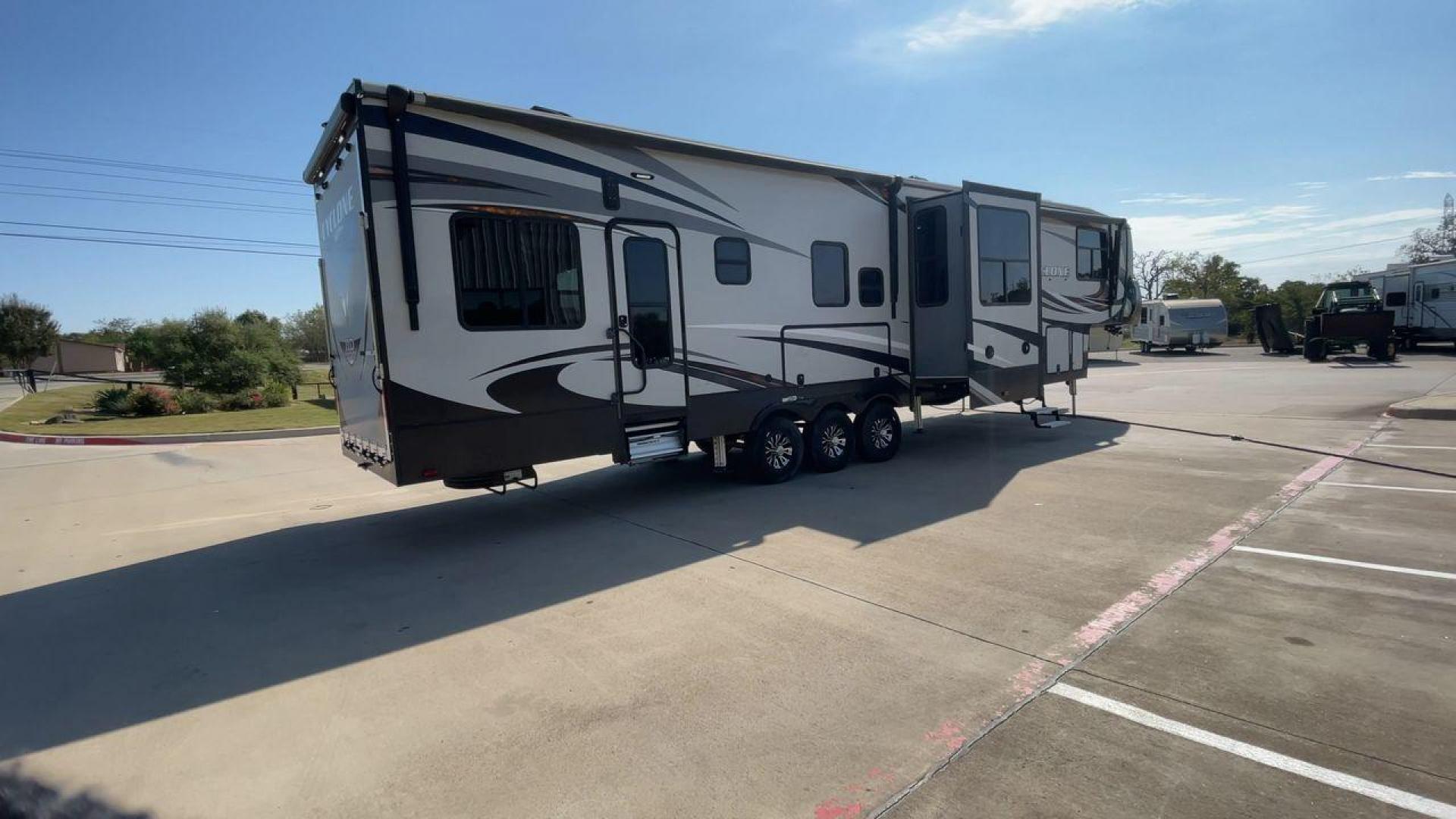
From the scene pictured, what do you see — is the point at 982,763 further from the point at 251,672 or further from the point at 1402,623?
the point at 251,672

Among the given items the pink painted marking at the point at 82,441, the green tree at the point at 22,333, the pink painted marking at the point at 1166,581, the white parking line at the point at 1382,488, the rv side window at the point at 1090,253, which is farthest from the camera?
the green tree at the point at 22,333

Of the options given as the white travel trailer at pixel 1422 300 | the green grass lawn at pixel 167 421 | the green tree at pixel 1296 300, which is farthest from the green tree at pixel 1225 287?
the green grass lawn at pixel 167 421

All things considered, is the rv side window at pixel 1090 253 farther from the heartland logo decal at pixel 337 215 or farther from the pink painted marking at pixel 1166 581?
the heartland logo decal at pixel 337 215

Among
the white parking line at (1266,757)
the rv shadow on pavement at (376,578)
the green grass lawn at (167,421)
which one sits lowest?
the white parking line at (1266,757)

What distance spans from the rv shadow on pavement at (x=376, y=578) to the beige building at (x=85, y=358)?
232 ft

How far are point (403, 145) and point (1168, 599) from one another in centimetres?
634

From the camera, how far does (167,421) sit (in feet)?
53.2

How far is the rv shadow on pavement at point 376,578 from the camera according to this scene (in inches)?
158

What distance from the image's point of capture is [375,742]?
328 centimetres

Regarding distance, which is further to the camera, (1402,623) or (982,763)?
(1402,623)

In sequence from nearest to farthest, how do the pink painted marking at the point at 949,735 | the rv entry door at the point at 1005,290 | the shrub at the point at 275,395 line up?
the pink painted marking at the point at 949,735 < the rv entry door at the point at 1005,290 < the shrub at the point at 275,395

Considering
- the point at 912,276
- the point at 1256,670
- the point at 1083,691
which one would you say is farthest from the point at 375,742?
the point at 912,276

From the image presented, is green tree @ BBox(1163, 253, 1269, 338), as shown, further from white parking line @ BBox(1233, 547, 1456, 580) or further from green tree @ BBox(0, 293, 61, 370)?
green tree @ BBox(0, 293, 61, 370)

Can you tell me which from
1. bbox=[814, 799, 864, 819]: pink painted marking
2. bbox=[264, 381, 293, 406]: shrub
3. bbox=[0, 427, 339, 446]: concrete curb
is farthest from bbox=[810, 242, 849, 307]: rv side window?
bbox=[264, 381, 293, 406]: shrub
